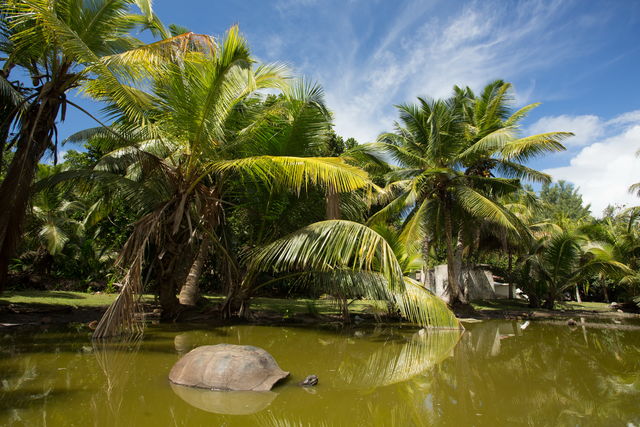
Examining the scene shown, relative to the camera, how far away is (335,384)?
171 inches

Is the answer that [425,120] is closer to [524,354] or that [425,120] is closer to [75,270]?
[524,354]

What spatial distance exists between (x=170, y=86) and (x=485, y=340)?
750 centimetres

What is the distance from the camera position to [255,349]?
444 cm

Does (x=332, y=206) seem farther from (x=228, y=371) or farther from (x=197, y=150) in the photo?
(x=228, y=371)

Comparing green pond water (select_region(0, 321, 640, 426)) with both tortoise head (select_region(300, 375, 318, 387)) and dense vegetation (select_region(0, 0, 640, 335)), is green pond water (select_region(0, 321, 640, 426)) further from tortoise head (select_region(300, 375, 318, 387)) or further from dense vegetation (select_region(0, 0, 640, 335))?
dense vegetation (select_region(0, 0, 640, 335))

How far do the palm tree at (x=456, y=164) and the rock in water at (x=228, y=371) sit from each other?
31.2 feet

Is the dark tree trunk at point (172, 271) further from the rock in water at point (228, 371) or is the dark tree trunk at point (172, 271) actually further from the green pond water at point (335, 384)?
the rock in water at point (228, 371)

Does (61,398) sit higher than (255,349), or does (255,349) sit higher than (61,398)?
(255,349)

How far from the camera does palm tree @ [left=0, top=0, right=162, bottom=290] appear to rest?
6703 millimetres

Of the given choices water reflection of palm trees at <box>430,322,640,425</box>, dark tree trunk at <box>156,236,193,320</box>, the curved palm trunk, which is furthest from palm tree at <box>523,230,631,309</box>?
the curved palm trunk

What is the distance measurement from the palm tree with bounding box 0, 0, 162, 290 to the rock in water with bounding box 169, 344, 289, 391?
4.72 m

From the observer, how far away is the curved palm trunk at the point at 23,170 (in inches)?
267

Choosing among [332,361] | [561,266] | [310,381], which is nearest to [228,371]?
[310,381]

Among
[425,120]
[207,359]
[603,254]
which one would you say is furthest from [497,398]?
[603,254]
